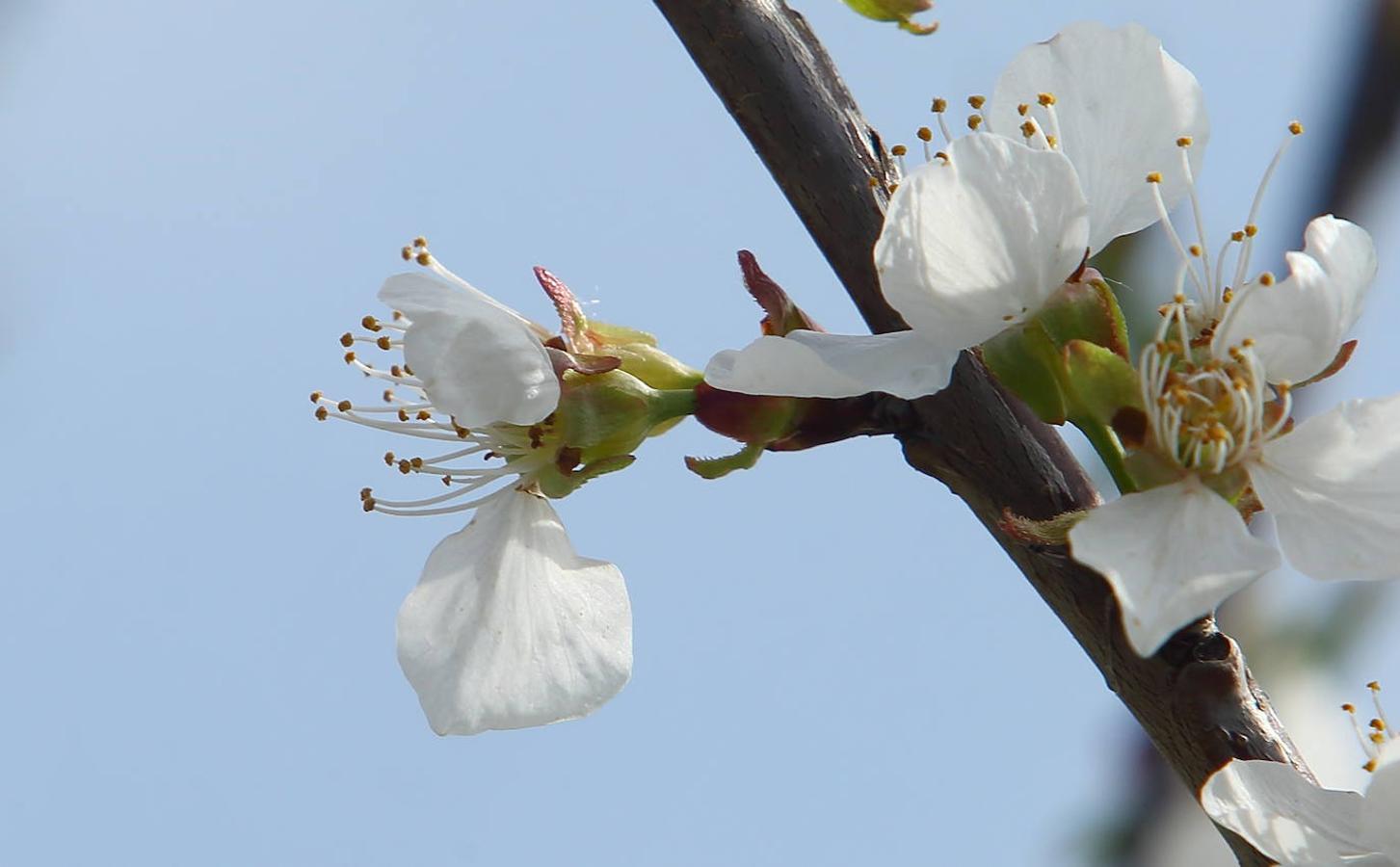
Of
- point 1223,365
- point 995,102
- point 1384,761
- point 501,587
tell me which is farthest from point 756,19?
point 1384,761

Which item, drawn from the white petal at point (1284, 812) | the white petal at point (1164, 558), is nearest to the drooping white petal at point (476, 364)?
the white petal at point (1164, 558)

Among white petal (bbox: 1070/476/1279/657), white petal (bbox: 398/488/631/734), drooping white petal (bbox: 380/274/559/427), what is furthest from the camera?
→ white petal (bbox: 398/488/631/734)

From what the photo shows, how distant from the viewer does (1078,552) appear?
0.81 meters

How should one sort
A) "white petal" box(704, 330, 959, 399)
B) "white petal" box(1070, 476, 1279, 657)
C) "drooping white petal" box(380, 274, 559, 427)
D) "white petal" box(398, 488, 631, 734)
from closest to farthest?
"white petal" box(1070, 476, 1279, 657)
"white petal" box(704, 330, 959, 399)
"drooping white petal" box(380, 274, 559, 427)
"white petal" box(398, 488, 631, 734)

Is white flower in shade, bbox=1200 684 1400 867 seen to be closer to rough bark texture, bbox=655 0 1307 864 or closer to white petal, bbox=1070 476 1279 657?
rough bark texture, bbox=655 0 1307 864

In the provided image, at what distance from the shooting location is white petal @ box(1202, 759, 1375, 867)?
35.1 inches

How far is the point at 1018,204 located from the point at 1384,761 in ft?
1.32

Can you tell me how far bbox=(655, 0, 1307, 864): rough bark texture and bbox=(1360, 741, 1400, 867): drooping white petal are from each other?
61 millimetres

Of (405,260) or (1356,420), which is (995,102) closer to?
(1356,420)

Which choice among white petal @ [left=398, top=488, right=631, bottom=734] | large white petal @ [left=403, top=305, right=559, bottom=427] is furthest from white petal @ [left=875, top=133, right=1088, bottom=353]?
white petal @ [left=398, top=488, right=631, bottom=734]

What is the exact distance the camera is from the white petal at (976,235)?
922 mm

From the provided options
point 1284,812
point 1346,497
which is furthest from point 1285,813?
point 1346,497

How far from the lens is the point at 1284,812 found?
91 centimetres

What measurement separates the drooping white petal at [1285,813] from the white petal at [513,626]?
0.49 meters
